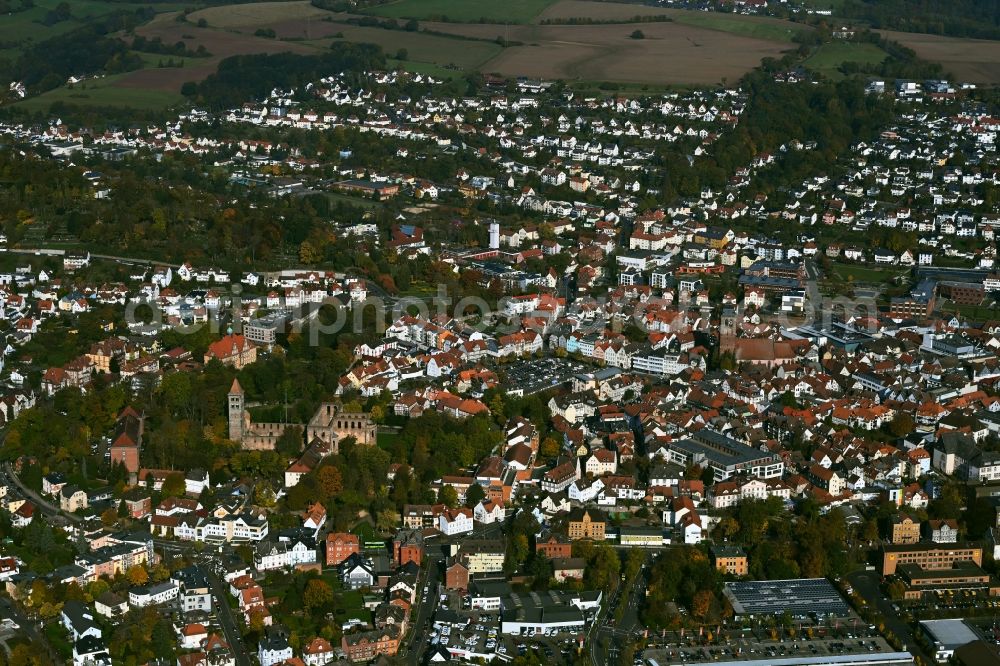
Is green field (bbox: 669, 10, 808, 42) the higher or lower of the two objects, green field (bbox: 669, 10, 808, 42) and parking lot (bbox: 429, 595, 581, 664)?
the higher

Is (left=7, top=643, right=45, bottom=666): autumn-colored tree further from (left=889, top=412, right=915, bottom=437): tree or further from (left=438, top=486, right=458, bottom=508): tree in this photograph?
(left=889, top=412, right=915, bottom=437): tree

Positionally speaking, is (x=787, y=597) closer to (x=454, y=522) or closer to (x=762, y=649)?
(x=762, y=649)

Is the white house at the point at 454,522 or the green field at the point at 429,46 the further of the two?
the green field at the point at 429,46

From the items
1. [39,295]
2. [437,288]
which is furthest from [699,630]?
[39,295]

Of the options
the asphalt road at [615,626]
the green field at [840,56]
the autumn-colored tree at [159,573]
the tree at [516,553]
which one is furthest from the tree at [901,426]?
the green field at [840,56]

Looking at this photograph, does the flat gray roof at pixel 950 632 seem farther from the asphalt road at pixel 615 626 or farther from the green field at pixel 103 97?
the green field at pixel 103 97

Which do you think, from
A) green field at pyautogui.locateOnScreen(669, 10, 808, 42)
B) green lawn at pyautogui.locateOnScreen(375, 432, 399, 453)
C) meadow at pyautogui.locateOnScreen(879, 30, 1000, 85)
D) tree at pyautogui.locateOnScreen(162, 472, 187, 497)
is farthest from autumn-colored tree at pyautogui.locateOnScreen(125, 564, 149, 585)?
green field at pyautogui.locateOnScreen(669, 10, 808, 42)

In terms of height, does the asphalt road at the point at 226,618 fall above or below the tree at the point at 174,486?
below

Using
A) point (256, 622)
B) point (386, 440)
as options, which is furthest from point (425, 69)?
point (256, 622)

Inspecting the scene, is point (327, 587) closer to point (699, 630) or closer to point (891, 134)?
point (699, 630)
